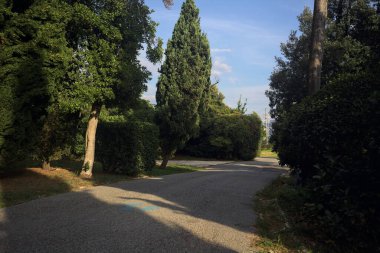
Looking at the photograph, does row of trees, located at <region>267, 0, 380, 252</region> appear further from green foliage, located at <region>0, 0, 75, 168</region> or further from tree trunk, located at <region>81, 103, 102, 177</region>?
tree trunk, located at <region>81, 103, 102, 177</region>

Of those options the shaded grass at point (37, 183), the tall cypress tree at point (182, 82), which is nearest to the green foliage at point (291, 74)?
the tall cypress tree at point (182, 82)

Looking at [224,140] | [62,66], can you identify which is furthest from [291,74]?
[62,66]

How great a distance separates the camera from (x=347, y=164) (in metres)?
6.45

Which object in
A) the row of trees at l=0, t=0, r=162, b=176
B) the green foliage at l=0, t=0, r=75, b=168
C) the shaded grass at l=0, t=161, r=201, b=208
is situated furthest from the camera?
the row of trees at l=0, t=0, r=162, b=176

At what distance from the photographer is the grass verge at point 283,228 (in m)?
6.66

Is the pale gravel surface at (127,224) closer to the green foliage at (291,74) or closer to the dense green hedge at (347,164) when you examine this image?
the dense green hedge at (347,164)

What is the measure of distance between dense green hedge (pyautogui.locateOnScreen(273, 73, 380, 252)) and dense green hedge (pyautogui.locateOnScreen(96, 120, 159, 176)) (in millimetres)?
10768

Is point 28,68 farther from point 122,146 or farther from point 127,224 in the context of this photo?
point 122,146

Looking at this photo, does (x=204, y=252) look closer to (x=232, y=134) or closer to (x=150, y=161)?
(x=150, y=161)

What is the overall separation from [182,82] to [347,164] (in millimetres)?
20423

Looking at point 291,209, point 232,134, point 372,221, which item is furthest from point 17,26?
point 232,134

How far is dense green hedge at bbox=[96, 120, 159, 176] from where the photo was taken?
17.7m

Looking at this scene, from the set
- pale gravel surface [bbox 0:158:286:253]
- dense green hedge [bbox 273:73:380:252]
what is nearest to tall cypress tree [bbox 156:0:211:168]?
pale gravel surface [bbox 0:158:286:253]

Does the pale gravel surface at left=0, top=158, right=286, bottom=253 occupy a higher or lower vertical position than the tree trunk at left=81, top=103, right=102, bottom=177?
lower
